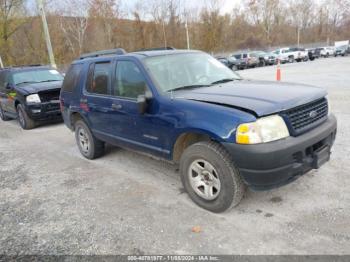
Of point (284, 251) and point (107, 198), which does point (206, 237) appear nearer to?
point (284, 251)

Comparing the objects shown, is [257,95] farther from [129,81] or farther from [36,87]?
[36,87]

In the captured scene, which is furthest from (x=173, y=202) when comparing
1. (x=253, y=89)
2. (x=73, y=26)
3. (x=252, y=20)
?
(x=252, y=20)

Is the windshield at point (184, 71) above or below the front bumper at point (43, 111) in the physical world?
above

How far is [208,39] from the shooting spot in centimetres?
4334

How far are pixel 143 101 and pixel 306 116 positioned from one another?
184cm

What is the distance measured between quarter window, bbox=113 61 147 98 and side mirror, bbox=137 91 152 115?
0.15 meters

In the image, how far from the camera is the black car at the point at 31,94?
8172 mm

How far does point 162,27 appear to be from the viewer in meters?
45.9

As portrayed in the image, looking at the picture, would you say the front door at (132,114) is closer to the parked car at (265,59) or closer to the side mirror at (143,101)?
the side mirror at (143,101)

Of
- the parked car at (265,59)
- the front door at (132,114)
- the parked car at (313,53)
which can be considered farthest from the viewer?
the parked car at (313,53)

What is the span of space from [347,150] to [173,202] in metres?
2.96

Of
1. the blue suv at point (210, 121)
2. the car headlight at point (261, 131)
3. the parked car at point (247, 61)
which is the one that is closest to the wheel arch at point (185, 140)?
the blue suv at point (210, 121)

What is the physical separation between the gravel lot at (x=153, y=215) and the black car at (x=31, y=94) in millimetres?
3604

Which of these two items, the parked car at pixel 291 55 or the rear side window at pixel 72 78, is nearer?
the rear side window at pixel 72 78
